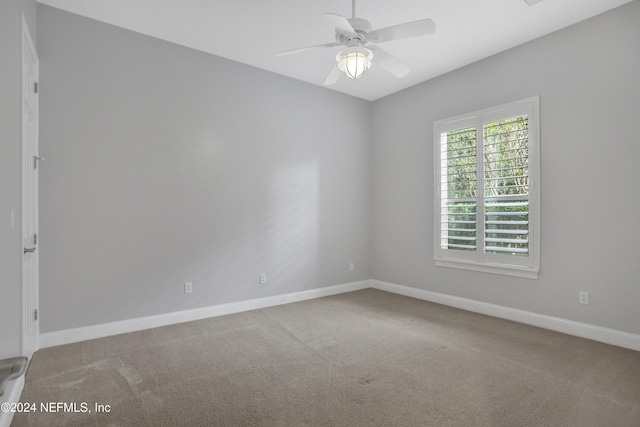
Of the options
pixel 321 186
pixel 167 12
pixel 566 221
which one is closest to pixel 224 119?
pixel 167 12

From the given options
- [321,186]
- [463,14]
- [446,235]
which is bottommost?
[446,235]

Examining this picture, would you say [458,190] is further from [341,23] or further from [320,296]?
[341,23]

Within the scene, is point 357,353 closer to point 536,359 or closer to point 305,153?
point 536,359

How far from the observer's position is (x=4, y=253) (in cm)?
188

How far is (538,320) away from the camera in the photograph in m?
3.41

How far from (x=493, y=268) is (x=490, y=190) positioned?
0.91 metres

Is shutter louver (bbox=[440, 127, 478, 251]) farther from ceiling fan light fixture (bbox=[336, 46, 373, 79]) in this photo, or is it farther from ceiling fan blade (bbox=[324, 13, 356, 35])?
ceiling fan blade (bbox=[324, 13, 356, 35])

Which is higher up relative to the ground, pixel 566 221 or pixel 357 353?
pixel 566 221

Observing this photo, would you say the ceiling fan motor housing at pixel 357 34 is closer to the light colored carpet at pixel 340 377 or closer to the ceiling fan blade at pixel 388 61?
the ceiling fan blade at pixel 388 61

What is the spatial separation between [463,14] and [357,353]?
3.24m

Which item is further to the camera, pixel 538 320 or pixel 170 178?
pixel 170 178

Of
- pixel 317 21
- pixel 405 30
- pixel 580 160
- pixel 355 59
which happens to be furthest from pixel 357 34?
pixel 580 160

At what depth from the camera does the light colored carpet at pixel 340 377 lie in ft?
6.35

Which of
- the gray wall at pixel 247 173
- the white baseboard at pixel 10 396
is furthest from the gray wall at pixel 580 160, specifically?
the white baseboard at pixel 10 396
